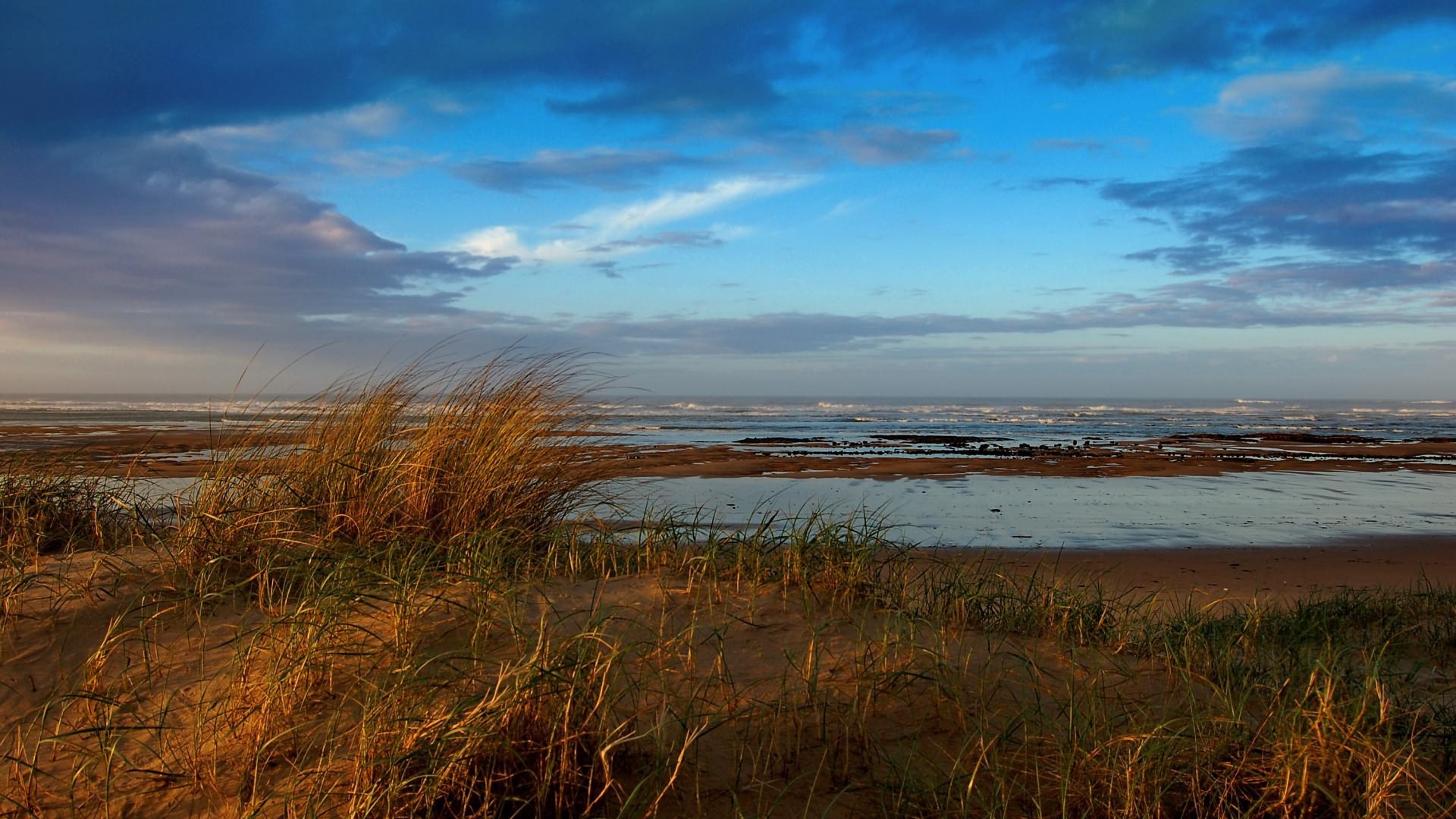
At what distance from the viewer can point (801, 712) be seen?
2.74 m

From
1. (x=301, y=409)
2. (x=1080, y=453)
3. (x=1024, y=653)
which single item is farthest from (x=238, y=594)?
(x=1080, y=453)

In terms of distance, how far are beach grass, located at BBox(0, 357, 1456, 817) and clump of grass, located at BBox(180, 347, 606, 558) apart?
0.03 metres

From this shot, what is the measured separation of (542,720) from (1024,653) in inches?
81.8

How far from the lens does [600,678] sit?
8.53ft

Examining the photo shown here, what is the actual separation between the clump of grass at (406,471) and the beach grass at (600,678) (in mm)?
28

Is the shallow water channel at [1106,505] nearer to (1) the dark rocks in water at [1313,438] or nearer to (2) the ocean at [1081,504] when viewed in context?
(2) the ocean at [1081,504]

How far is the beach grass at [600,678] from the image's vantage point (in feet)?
7.61

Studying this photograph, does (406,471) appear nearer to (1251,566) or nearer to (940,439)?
(1251,566)

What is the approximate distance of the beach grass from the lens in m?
2.32

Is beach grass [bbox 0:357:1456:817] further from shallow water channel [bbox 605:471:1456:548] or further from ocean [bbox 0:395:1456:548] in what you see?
shallow water channel [bbox 605:471:1456:548]

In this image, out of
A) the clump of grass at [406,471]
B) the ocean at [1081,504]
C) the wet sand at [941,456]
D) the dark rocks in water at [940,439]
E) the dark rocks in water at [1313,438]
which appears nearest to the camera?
the clump of grass at [406,471]

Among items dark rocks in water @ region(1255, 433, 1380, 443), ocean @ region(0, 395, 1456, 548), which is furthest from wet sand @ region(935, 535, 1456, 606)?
dark rocks in water @ region(1255, 433, 1380, 443)

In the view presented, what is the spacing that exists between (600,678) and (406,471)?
2826 millimetres

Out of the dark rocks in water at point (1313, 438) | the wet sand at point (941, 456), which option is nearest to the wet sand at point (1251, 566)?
the wet sand at point (941, 456)
